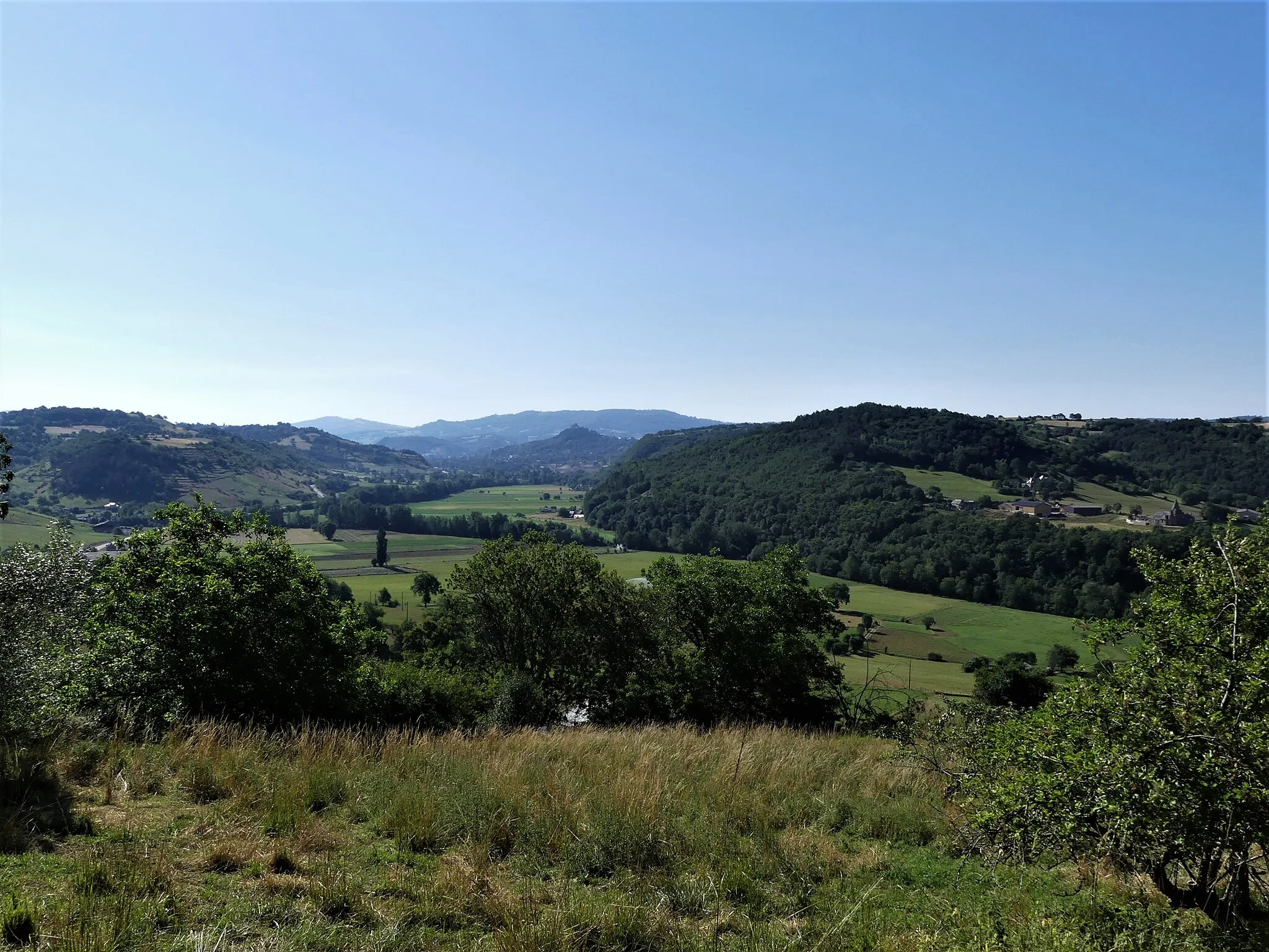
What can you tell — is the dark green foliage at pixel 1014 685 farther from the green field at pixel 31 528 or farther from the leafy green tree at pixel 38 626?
the green field at pixel 31 528

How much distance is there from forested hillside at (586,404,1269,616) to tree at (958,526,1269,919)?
236ft

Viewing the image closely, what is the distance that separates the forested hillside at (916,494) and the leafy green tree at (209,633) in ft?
238

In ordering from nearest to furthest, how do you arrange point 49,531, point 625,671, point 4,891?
1. point 4,891
2. point 49,531
3. point 625,671

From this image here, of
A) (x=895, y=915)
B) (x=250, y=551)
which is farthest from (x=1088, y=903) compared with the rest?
(x=250, y=551)

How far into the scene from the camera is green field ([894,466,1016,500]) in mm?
118750

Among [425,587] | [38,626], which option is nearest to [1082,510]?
[425,587]

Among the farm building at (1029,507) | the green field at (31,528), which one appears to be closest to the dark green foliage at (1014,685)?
the farm building at (1029,507)

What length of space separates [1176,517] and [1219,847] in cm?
11814

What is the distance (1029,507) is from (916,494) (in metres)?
17.9

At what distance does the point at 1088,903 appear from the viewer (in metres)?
4.68

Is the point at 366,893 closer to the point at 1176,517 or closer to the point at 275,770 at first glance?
the point at 275,770

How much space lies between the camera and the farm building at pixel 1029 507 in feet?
335

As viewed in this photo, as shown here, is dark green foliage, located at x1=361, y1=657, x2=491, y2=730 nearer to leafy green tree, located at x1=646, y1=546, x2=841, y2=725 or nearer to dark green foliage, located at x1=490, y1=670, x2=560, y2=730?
dark green foliage, located at x1=490, y1=670, x2=560, y2=730

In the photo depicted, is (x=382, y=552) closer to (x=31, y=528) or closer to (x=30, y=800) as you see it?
(x=31, y=528)
